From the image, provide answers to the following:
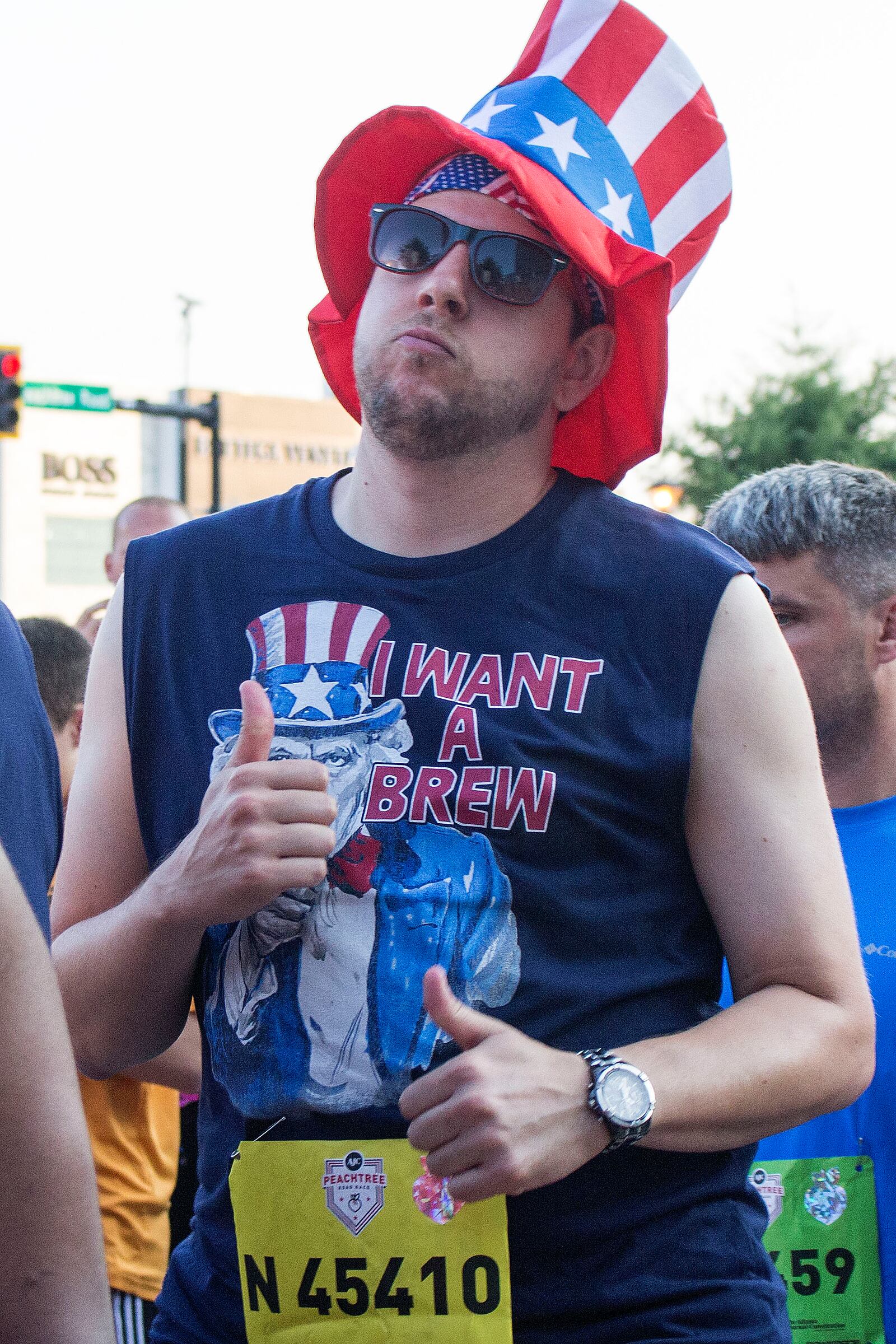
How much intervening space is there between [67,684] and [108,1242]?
4.87 ft

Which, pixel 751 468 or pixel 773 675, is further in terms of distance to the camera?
pixel 751 468

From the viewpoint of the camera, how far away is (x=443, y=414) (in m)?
2.17

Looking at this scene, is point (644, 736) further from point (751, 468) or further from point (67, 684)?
point (751, 468)

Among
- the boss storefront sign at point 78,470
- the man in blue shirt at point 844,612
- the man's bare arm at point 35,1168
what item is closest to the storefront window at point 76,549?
the boss storefront sign at point 78,470

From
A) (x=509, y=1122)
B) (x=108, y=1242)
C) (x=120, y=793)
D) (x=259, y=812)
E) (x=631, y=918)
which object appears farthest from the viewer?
(x=108, y=1242)

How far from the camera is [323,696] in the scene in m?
2.06

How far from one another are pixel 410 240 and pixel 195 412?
15.3 metres

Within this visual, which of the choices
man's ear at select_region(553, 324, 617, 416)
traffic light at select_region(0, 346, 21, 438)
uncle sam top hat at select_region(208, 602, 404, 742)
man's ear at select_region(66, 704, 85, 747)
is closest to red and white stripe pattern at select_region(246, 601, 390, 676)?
uncle sam top hat at select_region(208, 602, 404, 742)

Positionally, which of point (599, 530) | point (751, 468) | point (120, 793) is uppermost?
point (599, 530)

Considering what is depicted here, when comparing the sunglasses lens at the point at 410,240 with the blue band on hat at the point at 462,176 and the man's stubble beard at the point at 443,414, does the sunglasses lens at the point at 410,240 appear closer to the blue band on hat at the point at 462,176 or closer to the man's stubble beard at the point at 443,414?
the blue band on hat at the point at 462,176

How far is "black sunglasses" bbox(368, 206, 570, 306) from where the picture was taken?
87.9 inches

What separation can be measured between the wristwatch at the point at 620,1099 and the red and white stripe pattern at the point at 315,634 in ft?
2.23

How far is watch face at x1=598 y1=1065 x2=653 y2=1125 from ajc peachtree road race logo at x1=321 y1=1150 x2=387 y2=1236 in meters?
0.32

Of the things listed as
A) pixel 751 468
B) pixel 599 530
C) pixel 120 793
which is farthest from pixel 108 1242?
pixel 751 468
